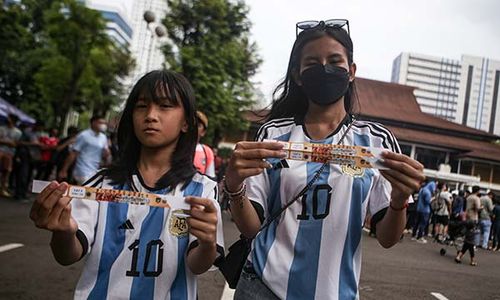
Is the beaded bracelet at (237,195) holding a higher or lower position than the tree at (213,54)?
lower

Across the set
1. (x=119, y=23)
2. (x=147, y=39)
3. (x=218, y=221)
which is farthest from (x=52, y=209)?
(x=119, y=23)

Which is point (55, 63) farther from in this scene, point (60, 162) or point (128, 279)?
point (128, 279)

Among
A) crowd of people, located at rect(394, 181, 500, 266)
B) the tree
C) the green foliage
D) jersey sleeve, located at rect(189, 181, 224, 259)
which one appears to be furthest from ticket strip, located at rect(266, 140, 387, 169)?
the green foliage

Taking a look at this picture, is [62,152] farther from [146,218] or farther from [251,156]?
[251,156]

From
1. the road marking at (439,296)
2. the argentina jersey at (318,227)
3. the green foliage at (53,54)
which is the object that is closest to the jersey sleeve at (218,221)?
the argentina jersey at (318,227)

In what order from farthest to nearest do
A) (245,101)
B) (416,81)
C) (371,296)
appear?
(416,81), (245,101), (371,296)

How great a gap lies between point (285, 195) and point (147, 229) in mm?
532

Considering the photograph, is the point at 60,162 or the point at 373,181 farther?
the point at 60,162

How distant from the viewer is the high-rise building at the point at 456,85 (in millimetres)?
121062

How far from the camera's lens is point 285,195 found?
171 centimetres

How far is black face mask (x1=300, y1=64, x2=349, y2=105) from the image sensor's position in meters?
1.76

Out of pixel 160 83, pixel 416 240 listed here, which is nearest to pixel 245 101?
pixel 416 240

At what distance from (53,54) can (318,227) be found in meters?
28.8

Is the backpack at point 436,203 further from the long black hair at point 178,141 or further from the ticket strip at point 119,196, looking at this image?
the ticket strip at point 119,196
